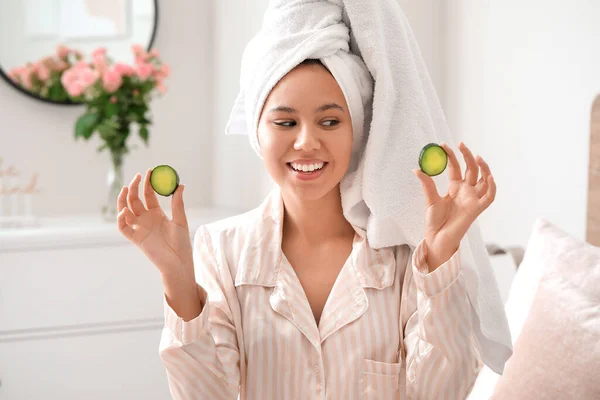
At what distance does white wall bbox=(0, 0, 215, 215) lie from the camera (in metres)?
2.87

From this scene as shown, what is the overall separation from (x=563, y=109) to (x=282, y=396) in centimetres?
108

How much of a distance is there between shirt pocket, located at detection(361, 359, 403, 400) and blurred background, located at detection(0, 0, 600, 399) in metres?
0.79

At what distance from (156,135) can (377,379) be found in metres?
2.03

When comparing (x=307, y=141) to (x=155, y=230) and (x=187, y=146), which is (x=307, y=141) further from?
(x=187, y=146)

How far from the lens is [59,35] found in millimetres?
2904

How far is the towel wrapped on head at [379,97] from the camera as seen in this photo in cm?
124

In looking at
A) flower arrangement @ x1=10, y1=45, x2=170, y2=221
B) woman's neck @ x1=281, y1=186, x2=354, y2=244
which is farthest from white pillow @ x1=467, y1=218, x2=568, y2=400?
flower arrangement @ x1=10, y1=45, x2=170, y2=221

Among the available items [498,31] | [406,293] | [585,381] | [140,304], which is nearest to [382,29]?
[406,293]

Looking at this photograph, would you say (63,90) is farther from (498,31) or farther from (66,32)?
(498,31)

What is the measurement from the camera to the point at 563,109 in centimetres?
191

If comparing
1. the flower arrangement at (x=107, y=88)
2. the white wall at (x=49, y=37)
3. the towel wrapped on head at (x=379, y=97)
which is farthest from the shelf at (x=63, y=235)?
the towel wrapped on head at (x=379, y=97)

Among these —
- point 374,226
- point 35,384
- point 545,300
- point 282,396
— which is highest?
point 374,226

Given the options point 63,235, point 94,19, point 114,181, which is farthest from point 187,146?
point 63,235

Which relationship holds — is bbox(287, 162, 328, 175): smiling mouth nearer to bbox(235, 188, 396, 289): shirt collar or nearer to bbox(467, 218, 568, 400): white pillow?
A: bbox(235, 188, 396, 289): shirt collar
